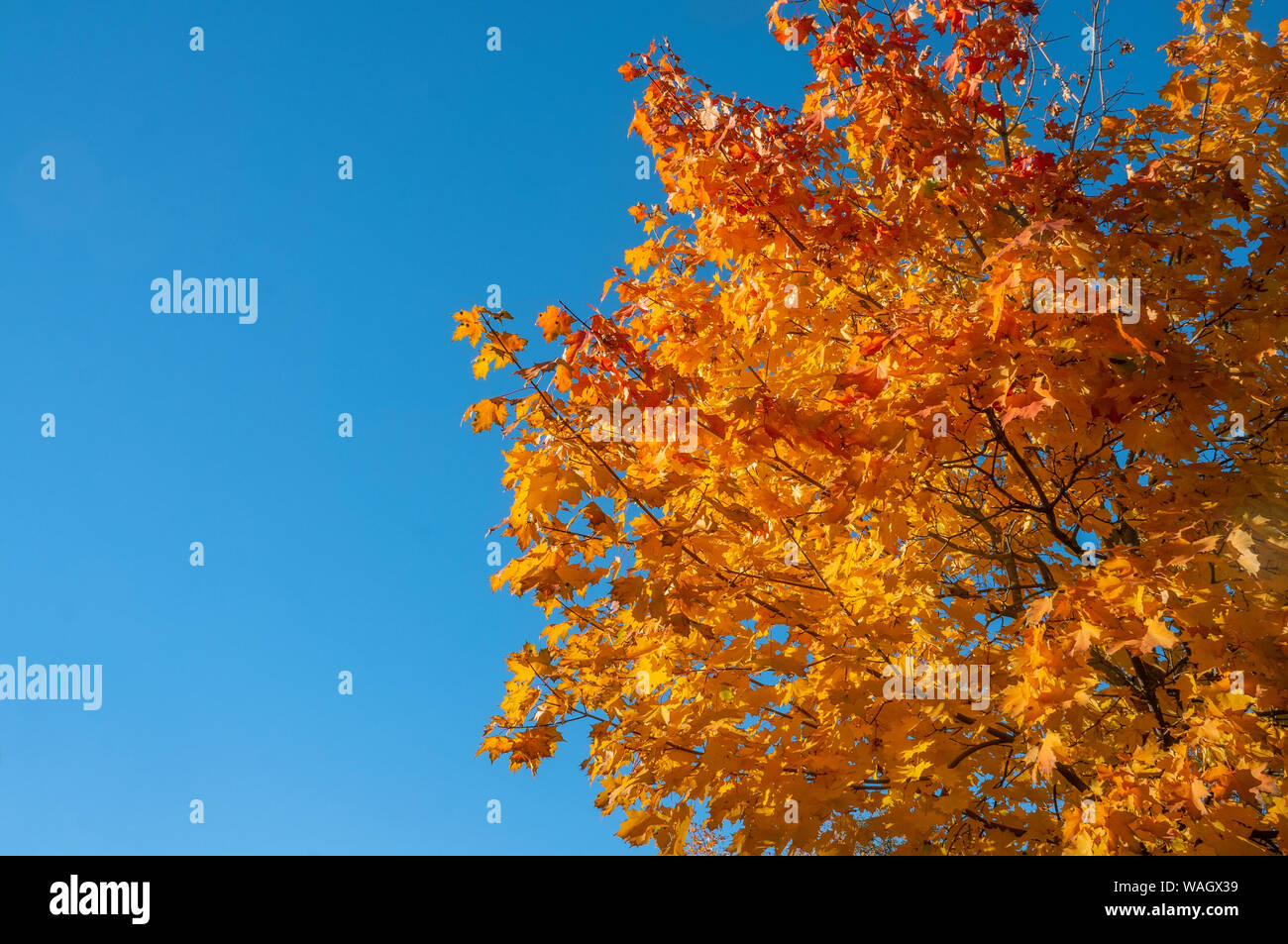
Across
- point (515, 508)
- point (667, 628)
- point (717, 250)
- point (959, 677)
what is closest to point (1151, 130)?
point (717, 250)

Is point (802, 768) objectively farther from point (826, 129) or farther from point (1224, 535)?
point (826, 129)

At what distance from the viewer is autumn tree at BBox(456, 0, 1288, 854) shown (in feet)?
12.1

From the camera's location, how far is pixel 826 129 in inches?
202

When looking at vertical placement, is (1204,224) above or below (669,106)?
below

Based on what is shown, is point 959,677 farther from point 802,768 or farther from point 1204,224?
point 1204,224

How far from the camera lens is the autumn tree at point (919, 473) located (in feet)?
12.1

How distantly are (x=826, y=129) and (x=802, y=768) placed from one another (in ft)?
11.5

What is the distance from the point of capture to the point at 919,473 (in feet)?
14.6

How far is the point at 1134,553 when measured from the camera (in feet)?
12.3

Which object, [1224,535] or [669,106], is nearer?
[1224,535]
